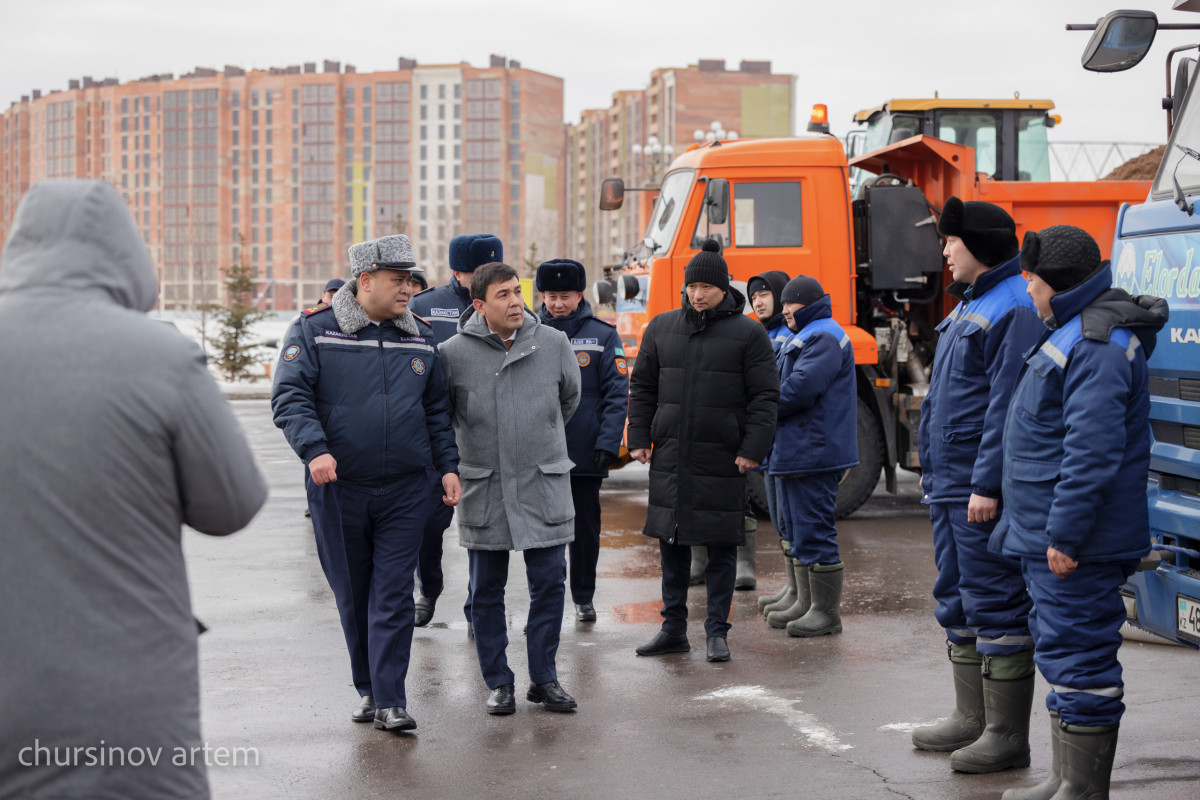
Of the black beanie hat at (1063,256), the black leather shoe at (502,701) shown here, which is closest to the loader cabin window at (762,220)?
the black leather shoe at (502,701)

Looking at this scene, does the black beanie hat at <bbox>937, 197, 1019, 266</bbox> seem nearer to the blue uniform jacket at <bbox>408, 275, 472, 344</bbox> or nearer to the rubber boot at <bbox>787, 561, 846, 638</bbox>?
the rubber boot at <bbox>787, 561, 846, 638</bbox>

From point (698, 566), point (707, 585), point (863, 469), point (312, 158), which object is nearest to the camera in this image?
point (707, 585)

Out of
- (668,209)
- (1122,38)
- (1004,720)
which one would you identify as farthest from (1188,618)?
(668,209)

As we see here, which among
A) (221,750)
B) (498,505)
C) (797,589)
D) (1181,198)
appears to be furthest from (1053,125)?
(221,750)

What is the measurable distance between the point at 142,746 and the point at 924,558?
292 inches

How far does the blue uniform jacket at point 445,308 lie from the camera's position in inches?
281

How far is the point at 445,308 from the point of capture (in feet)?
23.5

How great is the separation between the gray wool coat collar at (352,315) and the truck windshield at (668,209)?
555cm

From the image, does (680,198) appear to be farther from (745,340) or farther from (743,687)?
(743,687)

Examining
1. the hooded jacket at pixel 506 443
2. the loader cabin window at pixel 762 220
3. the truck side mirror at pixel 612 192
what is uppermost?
the truck side mirror at pixel 612 192

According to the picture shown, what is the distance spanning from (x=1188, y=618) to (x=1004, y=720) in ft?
2.52

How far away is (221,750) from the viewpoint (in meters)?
4.72

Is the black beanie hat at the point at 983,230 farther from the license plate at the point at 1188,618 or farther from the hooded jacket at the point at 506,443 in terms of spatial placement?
the hooded jacket at the point at 506,443

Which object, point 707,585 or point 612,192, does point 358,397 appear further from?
point 612,192
